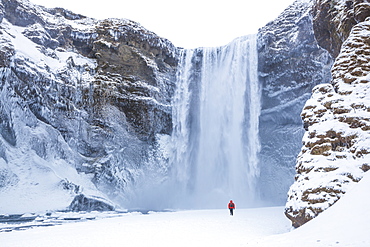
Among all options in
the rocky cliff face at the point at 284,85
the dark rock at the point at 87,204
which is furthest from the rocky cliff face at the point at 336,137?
the rocky cliff face at the point at 284,85

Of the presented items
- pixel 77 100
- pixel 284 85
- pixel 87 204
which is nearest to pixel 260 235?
pixel 87 204

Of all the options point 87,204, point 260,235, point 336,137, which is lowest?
point 260,235

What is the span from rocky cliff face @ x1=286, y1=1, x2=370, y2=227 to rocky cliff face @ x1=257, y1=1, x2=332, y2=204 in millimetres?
18886

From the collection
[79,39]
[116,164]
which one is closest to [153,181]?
[116,164]

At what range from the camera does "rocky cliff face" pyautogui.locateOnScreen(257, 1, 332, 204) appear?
96.8 feet

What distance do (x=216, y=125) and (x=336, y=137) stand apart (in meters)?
24.3

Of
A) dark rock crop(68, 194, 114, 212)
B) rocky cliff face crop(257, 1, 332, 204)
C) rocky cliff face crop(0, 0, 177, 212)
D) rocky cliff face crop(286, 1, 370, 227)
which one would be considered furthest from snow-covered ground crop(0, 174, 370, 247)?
rocky cliff face crop(257, 1, 332, 204)

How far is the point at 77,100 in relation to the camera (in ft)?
92.3

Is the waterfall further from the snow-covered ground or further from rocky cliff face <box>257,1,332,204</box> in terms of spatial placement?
the snow-covered ground

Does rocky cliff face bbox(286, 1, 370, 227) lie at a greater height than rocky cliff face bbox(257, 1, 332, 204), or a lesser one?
lesser

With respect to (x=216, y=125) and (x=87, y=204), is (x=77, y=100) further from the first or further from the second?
(x=216, y=125)

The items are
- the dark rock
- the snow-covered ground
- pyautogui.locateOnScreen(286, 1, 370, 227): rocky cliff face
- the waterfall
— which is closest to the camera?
the snow-covered ground

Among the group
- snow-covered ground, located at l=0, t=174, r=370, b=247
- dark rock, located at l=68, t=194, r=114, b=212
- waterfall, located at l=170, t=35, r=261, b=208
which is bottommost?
snow-covered ground, located at l=0, t=174, r=370, b=247

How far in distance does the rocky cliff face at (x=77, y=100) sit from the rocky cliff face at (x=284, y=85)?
12.0 metres
